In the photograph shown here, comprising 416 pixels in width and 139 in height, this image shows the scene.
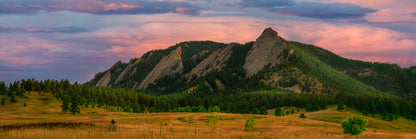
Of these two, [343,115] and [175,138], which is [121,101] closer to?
[343,115]

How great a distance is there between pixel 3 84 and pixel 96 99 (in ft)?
141

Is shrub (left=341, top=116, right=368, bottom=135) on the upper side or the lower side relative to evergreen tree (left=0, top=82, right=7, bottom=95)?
lower

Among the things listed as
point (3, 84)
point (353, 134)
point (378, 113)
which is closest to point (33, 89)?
point (3, 84)

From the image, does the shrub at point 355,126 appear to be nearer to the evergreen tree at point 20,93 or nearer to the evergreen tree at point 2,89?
the evergreen tree at point 20,93

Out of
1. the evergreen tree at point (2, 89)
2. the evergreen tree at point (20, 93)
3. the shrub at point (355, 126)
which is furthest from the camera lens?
the evergreen tree at point (2, 89)

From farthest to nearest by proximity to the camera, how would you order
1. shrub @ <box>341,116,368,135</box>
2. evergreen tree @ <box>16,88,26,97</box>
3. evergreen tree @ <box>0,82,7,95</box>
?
1. evergreen tree @ <box>0,82,7,95</box>
2. evergreen tree @ <box>16,88,26,97</box>
3. shrub @ <box>341,116,368,135</box>

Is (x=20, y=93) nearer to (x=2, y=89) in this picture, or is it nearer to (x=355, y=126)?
(x=2, y=89)

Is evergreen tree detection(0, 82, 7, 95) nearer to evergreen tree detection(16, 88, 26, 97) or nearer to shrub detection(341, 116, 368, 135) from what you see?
evergreen tree detection(16, 88, 26, 97)

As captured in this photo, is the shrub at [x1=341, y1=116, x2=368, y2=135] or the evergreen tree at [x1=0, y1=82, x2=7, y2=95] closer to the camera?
the shrub at [x1=341, y1=116, x2=368, y2=135]

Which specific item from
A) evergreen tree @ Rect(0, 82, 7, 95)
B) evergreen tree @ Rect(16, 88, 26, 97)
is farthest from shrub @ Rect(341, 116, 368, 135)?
evergreen tree @ Rect(0, 82, 7, 95)

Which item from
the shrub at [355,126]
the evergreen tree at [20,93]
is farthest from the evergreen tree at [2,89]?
the shrub at [355,126]

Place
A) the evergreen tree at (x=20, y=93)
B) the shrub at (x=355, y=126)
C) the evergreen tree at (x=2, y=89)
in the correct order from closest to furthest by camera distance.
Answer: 1. the shrub at (x=355, y=126)
2. the evergreen tree at (x=20, y=93)
3. the evergreen tree at (x=2, y=89)

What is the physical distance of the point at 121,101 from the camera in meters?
194

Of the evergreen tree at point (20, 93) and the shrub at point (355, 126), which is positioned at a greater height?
the evergreen tree at point (20, 93)
